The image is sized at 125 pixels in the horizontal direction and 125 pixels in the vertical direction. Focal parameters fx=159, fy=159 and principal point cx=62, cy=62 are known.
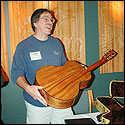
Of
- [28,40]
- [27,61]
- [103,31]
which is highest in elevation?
[103,31]

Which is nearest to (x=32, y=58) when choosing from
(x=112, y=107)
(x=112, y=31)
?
(x=112, y=107)

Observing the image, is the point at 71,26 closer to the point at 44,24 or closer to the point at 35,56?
the point at 44,24

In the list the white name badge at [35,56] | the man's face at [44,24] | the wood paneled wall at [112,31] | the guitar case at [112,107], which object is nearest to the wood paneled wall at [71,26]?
the wood paneled wall at [112,31]

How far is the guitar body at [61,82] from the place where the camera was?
1.36 meters

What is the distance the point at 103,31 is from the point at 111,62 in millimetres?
645

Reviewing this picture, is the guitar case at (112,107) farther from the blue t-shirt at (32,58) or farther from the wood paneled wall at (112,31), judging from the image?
the blue t-shirt at (32,58)

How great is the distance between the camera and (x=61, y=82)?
1507 millimetres

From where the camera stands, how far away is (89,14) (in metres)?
3.03

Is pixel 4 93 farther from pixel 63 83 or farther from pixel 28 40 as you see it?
pixel 63 83

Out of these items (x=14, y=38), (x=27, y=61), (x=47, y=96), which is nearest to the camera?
(x=47, y=96)

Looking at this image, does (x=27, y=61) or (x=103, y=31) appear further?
(x=103, y=31)

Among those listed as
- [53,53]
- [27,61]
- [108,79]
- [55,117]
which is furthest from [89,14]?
[55,117]

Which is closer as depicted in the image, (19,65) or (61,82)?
(61,82)

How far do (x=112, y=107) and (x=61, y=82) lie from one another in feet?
3.20
